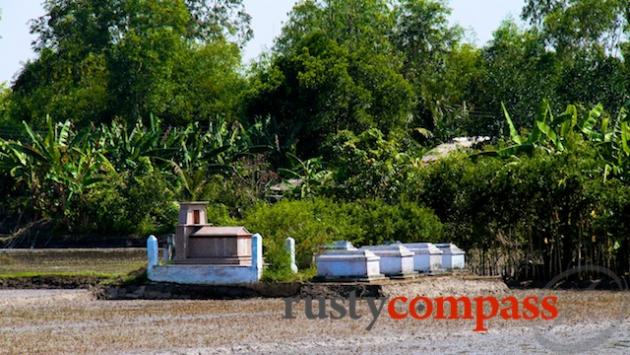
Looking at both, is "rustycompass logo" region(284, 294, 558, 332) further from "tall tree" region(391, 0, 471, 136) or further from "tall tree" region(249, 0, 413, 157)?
"tall tree" region(391, 0, 471, 136)

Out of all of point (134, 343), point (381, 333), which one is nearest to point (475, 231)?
point (381, 333)

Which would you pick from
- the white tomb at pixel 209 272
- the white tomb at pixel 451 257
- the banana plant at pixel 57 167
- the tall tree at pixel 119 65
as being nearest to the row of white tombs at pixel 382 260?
the white tomb at pixel 451 257

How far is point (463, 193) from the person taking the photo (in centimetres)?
3362

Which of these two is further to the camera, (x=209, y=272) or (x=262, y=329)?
(x=209, y=272)

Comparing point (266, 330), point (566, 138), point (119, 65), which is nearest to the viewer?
point (266, 330)

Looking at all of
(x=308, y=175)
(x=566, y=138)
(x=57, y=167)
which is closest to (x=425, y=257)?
(x=566, y=138)

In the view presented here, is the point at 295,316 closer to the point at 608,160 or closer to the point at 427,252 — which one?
the point at 427,252

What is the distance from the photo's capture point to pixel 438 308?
79.0ft

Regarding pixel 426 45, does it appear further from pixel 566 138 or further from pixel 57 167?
pixel 566 138

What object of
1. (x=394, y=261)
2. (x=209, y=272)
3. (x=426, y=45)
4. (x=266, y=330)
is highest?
(x=426, y=45)

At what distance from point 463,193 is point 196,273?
8.10 metres

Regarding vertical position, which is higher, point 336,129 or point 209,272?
point 336,129

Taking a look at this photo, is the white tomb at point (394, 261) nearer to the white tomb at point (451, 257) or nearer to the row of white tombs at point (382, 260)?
the row of white tombs at point (382, 260)

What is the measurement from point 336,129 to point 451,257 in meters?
25.6
